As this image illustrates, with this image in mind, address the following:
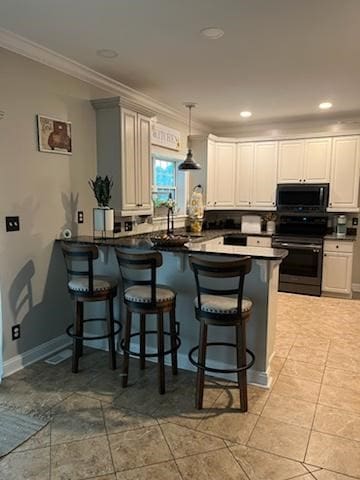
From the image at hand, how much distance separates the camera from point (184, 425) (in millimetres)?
2275

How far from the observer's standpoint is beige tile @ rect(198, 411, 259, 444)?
2.18m

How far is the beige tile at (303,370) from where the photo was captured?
2938 millimetres

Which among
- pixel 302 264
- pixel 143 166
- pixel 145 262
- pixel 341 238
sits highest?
pixel 143 166

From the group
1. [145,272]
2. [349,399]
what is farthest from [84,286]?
[349,399]

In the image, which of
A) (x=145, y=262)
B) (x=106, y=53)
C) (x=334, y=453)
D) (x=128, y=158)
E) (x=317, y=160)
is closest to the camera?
(x=334, y=453)

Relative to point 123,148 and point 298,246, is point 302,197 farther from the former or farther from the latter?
point 123,148

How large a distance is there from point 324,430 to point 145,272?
181cm

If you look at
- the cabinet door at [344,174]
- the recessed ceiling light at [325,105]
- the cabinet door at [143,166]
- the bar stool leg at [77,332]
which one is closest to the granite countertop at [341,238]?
the cabinet door at [344,174]

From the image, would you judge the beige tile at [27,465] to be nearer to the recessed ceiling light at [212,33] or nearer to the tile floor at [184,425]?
the tile floor at [184,425]

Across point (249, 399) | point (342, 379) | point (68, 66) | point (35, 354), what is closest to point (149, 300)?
point (249, 399)

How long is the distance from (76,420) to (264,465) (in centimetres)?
120

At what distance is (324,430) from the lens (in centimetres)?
226

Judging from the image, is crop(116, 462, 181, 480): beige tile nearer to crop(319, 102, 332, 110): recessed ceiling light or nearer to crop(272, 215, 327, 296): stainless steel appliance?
crop(272, 215, 327, 296): stainless steel appliance

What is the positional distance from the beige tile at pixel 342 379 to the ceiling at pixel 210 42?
2697 millimetres
